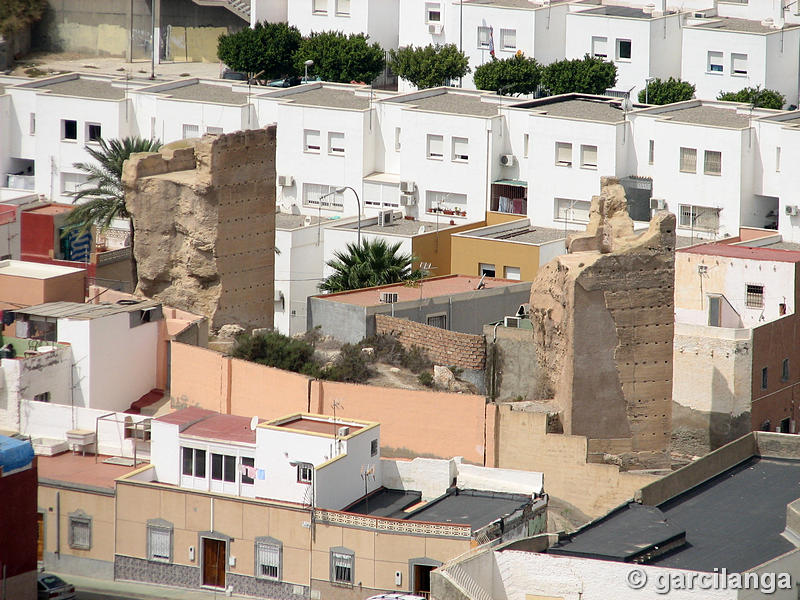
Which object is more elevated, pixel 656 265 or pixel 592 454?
pixel 656 265

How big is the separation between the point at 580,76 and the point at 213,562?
153 ft

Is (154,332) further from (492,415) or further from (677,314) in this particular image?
(677,314)

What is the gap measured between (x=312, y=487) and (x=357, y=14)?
183ft

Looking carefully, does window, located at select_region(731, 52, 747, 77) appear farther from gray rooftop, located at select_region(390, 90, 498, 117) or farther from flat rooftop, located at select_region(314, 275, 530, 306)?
flat rooftop, located at select_region(314, 275, 530, 306)

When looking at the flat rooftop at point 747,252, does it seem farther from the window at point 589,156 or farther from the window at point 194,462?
the window at point 194,462

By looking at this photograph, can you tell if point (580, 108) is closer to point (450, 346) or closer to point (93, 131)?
point (93, 131)

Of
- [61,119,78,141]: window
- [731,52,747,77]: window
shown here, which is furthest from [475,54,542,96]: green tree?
[61,119,78,141]: window

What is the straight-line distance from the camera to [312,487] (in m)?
42.1

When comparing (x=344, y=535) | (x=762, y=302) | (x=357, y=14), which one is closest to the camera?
(x=344, y=535)

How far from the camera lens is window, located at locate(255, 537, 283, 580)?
138 ft

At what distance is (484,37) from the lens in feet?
302

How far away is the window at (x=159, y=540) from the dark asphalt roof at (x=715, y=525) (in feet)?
28.6

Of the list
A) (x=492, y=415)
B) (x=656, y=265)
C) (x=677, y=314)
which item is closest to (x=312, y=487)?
(x=492, y=415)

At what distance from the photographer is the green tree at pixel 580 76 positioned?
8594 centimetres
